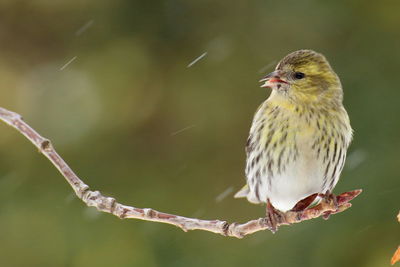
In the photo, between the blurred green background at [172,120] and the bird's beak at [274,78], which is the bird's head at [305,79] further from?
the blurred green background at [172,120]

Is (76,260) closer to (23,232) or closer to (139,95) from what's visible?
(23,232)

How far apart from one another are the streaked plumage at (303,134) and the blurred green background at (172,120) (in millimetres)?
1144

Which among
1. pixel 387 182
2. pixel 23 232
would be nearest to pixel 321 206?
pixel 387 182

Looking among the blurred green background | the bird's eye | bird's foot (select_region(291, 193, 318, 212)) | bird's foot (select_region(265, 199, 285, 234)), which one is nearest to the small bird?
the bird's eye

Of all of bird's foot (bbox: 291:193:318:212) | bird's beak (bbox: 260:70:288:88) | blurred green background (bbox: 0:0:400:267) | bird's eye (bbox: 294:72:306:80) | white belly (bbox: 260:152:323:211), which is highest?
blurred green background (bbox: 0:0:400:267)

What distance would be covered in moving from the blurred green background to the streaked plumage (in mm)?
1144

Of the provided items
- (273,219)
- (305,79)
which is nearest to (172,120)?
(305,79)

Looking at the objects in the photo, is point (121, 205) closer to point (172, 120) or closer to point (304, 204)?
point (304, 204)

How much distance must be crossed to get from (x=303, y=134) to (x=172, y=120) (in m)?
1.89

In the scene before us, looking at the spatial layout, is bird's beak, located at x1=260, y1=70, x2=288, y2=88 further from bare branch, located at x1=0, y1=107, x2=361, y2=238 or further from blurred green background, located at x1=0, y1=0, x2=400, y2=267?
blurred green background, located at x1=0, y1=0, x2=400, y2=267

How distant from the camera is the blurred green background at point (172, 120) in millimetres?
4180

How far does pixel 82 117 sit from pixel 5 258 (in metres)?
1.01

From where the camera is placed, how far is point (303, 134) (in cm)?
296

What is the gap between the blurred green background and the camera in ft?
13.7
